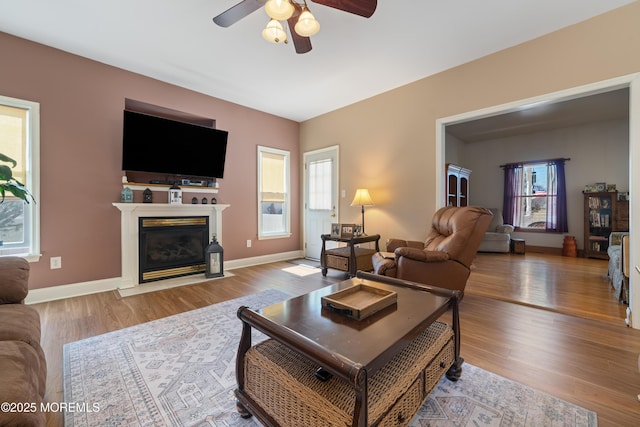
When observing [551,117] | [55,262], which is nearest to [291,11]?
[55,262]

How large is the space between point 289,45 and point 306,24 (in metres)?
1.18

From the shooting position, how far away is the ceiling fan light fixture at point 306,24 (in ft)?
6.05

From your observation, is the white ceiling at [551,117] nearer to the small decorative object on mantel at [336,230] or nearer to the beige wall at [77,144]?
the small decorative object on mantel at [336,230]

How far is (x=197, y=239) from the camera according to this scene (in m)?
4.11

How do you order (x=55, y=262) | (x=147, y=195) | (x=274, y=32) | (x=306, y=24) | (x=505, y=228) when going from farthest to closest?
(x=505, y=228), (x=147, y=195), (x=55, y=262), (x=274, y=32), (x=306, y=24)

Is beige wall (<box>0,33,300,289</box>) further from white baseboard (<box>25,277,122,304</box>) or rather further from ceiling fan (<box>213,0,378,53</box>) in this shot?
ceiling fan (<box>213,0,378,53</box>)

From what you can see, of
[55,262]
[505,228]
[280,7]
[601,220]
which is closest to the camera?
[280,7]

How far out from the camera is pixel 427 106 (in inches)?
144

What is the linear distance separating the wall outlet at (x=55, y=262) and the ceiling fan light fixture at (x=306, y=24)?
3.49m

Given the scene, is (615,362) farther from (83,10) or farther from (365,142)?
(83,10)

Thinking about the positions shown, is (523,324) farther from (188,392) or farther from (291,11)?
(291,11)

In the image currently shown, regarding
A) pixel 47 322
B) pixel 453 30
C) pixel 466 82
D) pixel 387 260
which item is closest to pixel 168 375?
pixel 47 322

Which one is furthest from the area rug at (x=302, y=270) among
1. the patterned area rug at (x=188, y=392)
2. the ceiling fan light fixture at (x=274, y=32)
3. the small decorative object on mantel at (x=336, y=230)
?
the ceiling fan light fixture at (x=274, y=32)

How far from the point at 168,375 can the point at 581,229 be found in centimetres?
765
